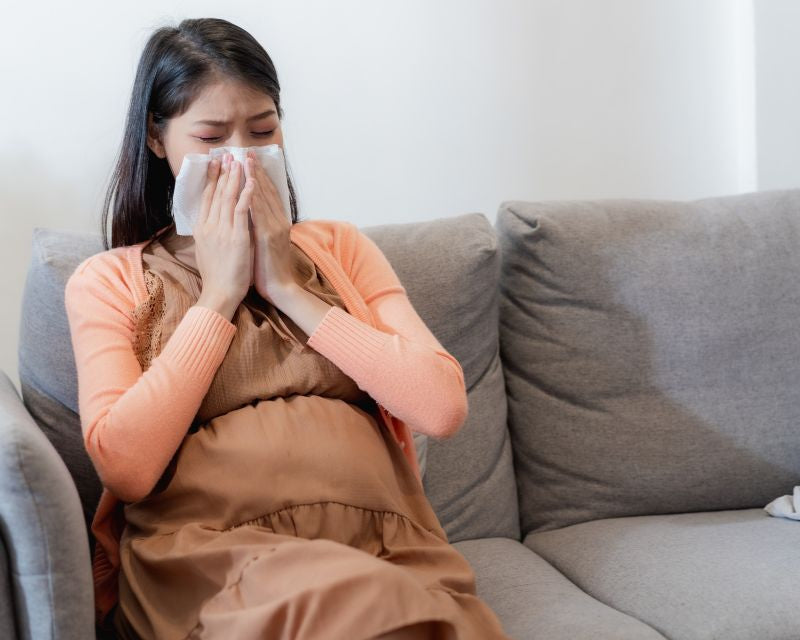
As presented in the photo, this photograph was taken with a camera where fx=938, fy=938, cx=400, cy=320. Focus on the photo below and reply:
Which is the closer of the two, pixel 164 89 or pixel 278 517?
pixel 278 517

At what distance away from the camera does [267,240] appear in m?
1.29

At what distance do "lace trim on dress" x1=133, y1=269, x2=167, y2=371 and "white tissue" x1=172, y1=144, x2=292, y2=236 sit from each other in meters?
0.12

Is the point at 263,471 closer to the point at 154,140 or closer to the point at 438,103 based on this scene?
the point at 154,140

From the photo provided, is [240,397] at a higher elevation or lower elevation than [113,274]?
lower

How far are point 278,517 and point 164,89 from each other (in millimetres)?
636

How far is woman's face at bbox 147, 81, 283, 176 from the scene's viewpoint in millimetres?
1296

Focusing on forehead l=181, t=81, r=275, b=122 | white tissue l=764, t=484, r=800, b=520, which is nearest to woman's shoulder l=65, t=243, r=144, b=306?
forehead l=181, t=81, r=275, b=122

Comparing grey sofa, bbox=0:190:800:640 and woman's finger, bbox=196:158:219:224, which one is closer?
woman's finger, bbox=196:158:219:224

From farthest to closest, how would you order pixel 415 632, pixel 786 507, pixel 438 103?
pixel 438 103
pixel 786 507
pixel 415 632

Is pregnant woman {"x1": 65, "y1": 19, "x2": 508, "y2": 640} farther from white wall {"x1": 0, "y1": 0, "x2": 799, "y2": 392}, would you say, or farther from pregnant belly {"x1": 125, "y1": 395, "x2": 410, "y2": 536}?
white wall {"x1": 0, "y1": 0, "x2": 799, "y2": 392}

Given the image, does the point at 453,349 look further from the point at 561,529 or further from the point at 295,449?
the point at 295,449

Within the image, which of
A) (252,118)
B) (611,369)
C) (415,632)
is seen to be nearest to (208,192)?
(252,118)

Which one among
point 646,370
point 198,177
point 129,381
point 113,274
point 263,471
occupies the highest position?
point 198,177

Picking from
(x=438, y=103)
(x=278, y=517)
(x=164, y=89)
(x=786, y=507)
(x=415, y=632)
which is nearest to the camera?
(x=415, y=632)
